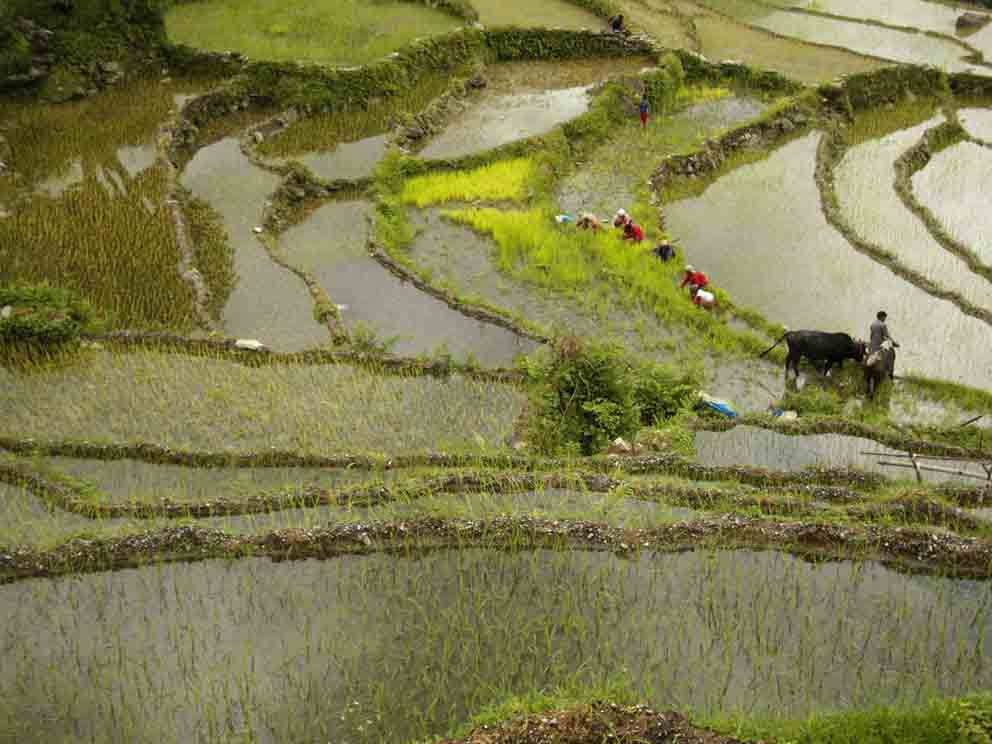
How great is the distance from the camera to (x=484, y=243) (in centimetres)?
1170

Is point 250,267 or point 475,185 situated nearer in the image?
point 250,267

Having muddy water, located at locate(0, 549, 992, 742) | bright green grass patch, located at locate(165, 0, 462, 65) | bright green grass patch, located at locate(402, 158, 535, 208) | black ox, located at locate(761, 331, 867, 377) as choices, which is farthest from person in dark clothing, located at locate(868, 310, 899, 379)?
bright green grass patch, located at locate(165, 0, 462, 65)

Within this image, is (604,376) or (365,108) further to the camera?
(365,108)

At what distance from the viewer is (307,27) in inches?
689

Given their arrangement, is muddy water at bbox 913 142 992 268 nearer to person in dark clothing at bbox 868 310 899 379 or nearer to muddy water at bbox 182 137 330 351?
person in dark clothing at bbox 868 310 899 379

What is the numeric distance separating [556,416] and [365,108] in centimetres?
907

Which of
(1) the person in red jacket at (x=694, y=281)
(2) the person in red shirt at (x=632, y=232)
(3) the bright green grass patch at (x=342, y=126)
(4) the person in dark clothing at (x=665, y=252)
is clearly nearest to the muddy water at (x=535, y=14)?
(3) the bright green grass patch at (x=342, y=126)

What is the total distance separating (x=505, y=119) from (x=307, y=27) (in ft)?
17.3

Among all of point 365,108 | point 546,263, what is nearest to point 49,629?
point 546,263

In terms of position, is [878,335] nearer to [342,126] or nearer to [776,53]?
[342,126]

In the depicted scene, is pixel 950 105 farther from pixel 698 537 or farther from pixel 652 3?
pixel 698 537

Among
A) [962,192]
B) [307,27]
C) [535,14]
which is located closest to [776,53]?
[535,14]

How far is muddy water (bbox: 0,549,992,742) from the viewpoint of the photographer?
16.6ft

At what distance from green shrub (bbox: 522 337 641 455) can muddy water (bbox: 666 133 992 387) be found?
3.04 m
